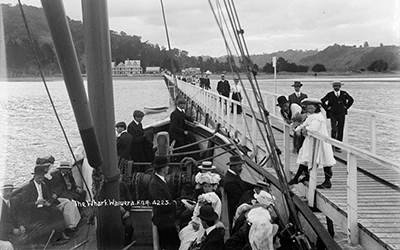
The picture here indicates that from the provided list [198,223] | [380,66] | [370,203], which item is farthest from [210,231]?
[380,66]

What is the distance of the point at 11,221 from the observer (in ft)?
17.6

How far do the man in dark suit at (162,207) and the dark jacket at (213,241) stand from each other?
1.10 metres

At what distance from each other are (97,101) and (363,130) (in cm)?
2259

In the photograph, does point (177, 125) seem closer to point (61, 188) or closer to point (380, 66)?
point (61, 188)

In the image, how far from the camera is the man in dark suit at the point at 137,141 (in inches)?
330

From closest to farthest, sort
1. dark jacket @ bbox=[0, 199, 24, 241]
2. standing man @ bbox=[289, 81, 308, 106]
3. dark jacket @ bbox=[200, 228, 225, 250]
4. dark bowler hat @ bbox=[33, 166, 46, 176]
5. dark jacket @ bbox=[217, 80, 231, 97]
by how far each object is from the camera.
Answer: dark jacket @ bbox=[200, 228, 225, 250], dark jacket @ bbox=[0, 199, 24, 241], dark bowler hat @ bbox=[33, 166, 46, 176], standing man @ bbox=[289, 81, 308, 106], dark jacket @ bbox=[217, 80, 231, 97]

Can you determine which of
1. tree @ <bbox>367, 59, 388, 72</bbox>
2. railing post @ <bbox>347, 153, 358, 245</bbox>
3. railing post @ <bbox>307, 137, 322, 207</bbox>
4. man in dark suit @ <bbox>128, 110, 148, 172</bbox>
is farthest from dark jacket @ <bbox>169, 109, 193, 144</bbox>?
tree @ <bbox>367, 59, 388, 72</bbox>

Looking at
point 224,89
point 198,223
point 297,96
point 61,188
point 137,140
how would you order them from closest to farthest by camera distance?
point 198,223 < point 61,188 < point 137,140 < point 297,96 < point 224,89

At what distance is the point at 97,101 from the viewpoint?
4.37m

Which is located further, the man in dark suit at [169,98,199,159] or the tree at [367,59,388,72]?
the tree at [367,59,388,72]

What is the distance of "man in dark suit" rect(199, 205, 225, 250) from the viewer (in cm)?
445

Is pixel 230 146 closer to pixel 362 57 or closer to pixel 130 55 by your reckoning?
pixel 130 55

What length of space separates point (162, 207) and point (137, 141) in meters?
3.08

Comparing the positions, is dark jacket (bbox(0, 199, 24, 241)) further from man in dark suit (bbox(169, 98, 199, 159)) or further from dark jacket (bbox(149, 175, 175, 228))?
man in dark suit (bbox(169, 98, 199, 159))
